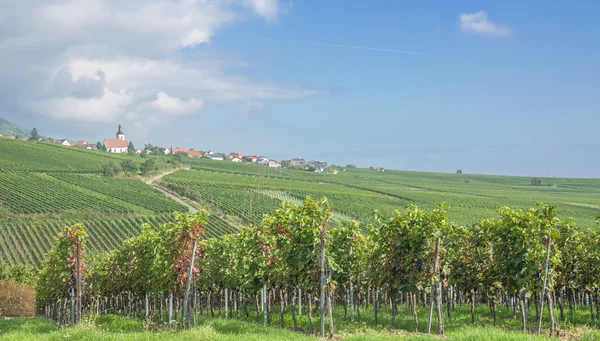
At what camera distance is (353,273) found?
→ 2444cm

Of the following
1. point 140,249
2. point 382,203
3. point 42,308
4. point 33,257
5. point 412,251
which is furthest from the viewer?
point 382,203

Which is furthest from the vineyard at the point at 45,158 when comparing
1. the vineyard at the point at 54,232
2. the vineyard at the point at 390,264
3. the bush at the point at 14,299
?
the vineyard at the point at 390,264

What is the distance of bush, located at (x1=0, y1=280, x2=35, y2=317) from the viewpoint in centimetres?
4375

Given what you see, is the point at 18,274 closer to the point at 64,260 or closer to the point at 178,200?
the point at 64,260

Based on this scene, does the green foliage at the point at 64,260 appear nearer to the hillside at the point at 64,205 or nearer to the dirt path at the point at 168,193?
the hillside at the point at 64,205

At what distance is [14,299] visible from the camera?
45.4 metres

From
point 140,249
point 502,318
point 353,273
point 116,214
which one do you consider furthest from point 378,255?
point 116,214

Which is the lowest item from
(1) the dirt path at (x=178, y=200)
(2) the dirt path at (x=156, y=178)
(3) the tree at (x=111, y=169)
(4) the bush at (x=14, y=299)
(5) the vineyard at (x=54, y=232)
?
(4) the bush at (x=14, y=299)

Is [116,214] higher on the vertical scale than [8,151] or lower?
lower

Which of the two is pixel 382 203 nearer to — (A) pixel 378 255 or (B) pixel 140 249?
(B) pixel 140 249

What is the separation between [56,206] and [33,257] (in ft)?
78.7

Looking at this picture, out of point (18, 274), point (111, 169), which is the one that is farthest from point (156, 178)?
point (18, 274)

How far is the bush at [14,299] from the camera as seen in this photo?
4375 centimetres

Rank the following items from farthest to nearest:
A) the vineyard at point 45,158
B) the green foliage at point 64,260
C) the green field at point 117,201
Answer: the vineyard at point 45,158, the green field at point 117,201, the green foliage at point 64,260
